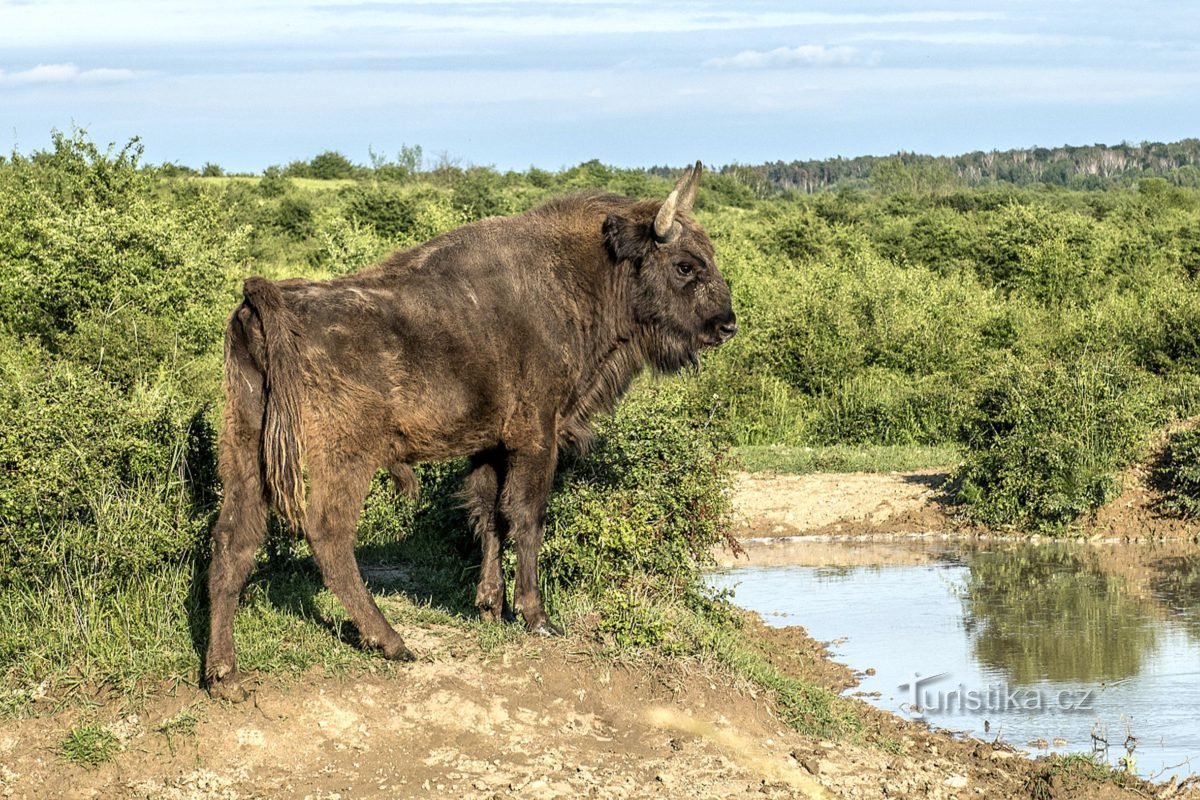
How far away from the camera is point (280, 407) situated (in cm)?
639

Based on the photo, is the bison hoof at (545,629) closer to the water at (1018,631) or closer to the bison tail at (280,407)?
the bison tail at (280,407)

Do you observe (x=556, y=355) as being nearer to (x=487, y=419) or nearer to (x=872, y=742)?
(x=487, y=419)

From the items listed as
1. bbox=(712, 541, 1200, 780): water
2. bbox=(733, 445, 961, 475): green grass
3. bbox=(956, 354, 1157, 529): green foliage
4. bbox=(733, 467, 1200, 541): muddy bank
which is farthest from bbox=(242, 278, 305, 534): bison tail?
bbox=(733, 445, 961, 475): green grass

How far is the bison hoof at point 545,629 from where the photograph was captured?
23.9ft

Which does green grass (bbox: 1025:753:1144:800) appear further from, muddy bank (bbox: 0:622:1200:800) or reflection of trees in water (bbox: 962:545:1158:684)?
reflection of trees in water (bbox: 962:545:1158:684)

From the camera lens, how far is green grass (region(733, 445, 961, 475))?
16516mm

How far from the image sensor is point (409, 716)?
6.41m

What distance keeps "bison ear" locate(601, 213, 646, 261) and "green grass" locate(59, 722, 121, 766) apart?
3610 millimetres

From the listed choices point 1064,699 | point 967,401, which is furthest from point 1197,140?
point 1064,699

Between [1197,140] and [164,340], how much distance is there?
450ft

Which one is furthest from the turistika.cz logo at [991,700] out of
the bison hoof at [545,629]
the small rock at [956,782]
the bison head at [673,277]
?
the bison head at [673,277]

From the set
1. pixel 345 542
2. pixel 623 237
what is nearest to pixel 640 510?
pixel 623 237

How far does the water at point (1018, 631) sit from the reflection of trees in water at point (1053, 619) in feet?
0.05

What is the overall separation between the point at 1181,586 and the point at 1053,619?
68.8 inches
